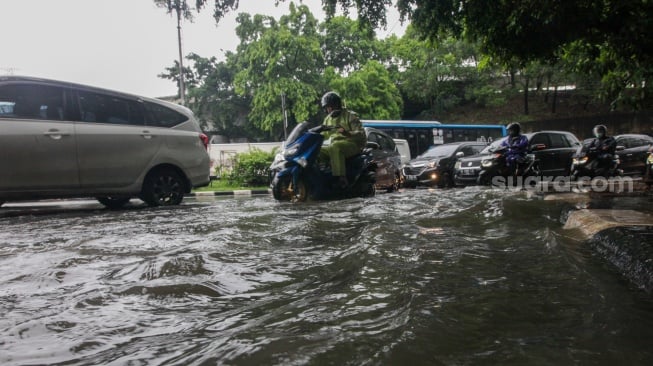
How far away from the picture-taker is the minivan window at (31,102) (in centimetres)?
529

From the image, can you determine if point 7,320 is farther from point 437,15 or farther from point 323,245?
point 437,15

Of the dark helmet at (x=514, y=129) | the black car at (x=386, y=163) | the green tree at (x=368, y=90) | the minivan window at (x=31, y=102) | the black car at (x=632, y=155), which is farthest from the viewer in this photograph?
the green tree at (x=368, y=90)

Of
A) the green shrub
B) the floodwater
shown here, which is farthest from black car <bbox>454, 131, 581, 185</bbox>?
the floodwater

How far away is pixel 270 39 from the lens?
27.1m

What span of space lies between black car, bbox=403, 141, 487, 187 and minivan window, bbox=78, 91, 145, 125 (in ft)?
28.0

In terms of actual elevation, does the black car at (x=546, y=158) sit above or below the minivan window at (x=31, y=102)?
below

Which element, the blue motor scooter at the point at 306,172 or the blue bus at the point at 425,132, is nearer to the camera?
the blue motor scooter at the point at 306,172

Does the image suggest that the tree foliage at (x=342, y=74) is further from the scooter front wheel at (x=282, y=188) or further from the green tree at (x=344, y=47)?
the scooter front wheel at (x=282, y=188)

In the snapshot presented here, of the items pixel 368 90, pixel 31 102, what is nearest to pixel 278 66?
pixel 368 90

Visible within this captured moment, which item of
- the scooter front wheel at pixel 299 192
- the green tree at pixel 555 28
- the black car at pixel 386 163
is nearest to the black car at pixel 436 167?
the black car at pixel 386 163

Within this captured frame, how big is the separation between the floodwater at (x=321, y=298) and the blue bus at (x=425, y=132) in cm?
1582

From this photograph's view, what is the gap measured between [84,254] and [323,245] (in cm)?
163

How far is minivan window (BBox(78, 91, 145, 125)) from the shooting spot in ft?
19.3

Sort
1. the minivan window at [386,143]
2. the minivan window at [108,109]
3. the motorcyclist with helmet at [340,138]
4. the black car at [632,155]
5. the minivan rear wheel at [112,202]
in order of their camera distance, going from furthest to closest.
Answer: the black car at [632,155]
the minivan window at [386,143]
the minivan rear wheel at [112,202]
the motorcyclist with helmet at [340,138]
the minivan window at [108,109]
